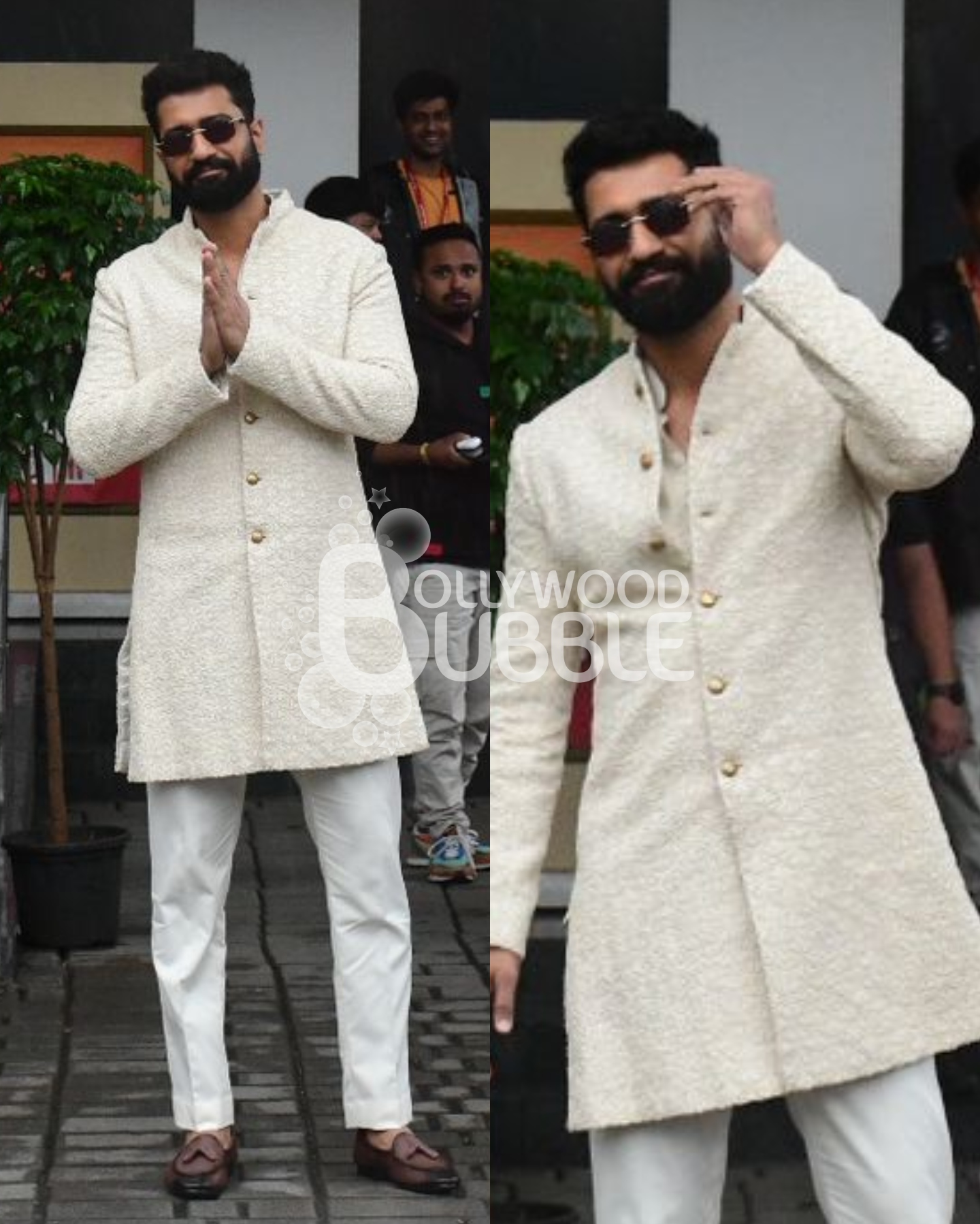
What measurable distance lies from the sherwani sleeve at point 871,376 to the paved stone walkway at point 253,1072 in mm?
2378

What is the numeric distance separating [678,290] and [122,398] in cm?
203

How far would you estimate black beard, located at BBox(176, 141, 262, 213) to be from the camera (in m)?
5.32

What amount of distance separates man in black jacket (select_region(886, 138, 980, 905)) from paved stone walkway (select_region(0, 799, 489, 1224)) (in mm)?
1554

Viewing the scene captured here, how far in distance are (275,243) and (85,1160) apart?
178 cm

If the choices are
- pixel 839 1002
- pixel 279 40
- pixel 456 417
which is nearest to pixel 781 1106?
pixel 839 1002

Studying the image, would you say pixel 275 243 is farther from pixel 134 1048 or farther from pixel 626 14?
pixel 134 1048

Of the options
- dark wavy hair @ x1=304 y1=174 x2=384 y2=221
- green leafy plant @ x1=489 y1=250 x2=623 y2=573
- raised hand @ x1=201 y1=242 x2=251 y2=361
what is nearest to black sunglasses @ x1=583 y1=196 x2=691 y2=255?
green leafy plant @ x1=489 y1=250 x2=623 y2=573

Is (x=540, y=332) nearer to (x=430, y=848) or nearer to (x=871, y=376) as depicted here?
(x=871, y=376)

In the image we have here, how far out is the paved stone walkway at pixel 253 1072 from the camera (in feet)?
17.8

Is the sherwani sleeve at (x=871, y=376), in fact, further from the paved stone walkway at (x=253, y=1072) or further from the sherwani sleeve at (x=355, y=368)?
the paved stone walkway at (x=253, y=1072)

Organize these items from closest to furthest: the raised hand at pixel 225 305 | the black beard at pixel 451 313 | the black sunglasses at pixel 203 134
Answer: the raised hand at pixel 225 305 < the black sunglasses at pixel 203 134 < the black beard at pixel 451 313

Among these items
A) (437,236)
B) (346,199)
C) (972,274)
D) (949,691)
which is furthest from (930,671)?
(346,199)

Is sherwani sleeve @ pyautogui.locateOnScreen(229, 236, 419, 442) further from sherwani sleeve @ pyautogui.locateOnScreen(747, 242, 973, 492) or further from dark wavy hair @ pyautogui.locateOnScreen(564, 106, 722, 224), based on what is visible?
sherwani sleeve @ pyautogui.locateOnScreen(747, 242, 973, 492)

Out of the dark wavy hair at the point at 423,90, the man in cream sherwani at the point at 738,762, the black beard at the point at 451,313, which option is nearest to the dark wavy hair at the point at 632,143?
the man in cream sherwani at the point at 738,762
